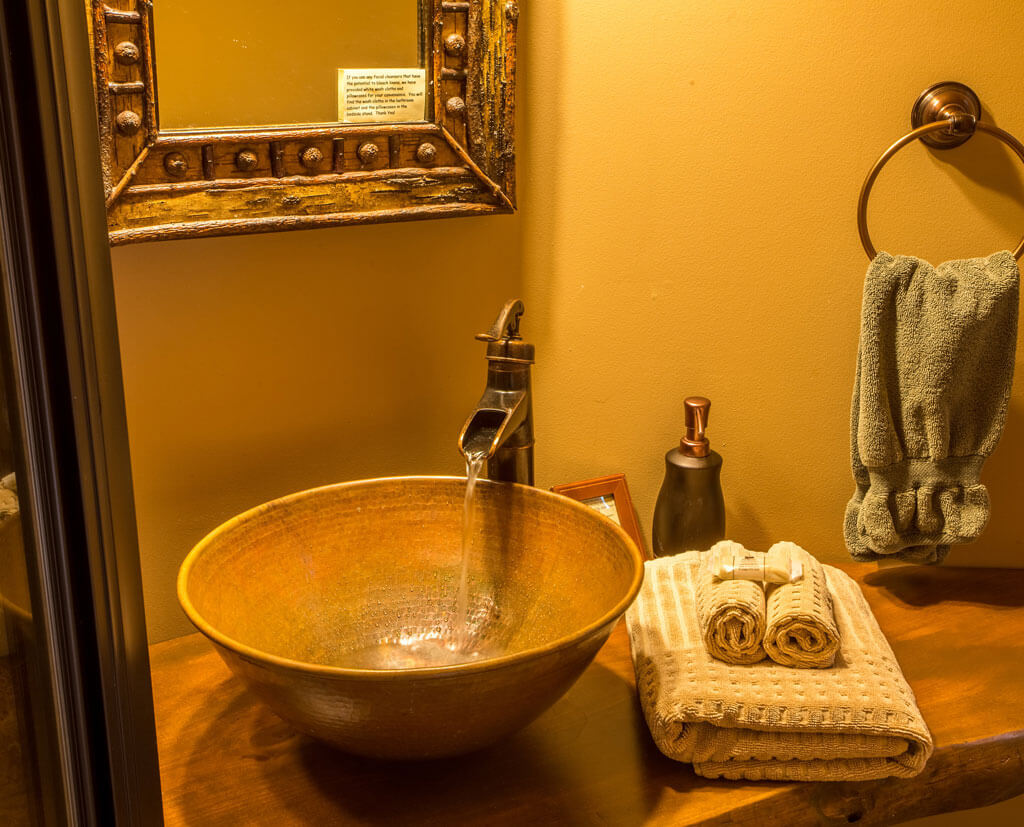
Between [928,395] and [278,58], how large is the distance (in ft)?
2.63

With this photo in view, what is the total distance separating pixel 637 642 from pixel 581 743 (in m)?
0.12

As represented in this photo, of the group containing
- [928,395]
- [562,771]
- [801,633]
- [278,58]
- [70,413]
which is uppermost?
[278,58]

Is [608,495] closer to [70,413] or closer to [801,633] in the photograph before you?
[801,633]

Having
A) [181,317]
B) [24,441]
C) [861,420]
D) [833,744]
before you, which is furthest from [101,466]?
[861,420]

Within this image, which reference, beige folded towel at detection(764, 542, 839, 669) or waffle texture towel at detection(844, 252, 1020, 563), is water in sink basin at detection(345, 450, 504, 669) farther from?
waffle texture towel at detection(844, 252, 1020, 563)

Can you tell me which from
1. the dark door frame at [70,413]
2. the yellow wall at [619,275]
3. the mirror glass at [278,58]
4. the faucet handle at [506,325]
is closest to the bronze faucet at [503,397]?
the faucet handle at [506,325]

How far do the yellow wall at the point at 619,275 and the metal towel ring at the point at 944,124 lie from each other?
0.06 ft

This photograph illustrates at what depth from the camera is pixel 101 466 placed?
581 millimetres

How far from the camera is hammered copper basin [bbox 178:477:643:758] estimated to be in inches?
38.5

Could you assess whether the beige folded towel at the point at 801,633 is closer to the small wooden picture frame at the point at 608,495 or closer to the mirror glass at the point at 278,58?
the small wooden picture frame at the point at 608,495

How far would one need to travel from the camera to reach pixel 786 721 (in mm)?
943

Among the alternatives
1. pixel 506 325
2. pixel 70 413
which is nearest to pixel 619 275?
pixel 506 325

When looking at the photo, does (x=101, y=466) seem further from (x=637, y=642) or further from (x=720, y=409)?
(x=720, y=409)

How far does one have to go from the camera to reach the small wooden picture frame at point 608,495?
1334 millimetres
